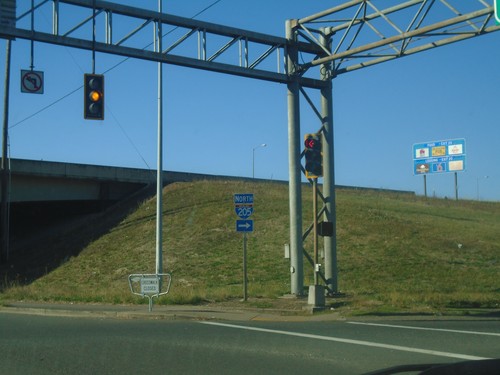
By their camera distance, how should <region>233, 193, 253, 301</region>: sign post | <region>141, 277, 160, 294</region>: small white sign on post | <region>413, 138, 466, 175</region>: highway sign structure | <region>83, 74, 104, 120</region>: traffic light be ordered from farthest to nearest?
<region>413, 138, 466, 175</region>: highway sign structure
<region>233, 193, 253, 301</region>: sign post
<region>141, 277, 160, 294</region>: small white sign on post
<region>83, 74, 104, 120</region>: traffic light

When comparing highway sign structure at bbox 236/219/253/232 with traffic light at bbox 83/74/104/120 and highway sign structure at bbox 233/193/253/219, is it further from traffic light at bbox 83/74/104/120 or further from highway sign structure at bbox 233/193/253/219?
traffic light at bbox 83/74/104/120

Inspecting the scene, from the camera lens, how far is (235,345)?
11.5 meters

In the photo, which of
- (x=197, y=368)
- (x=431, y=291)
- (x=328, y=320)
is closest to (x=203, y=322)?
(x=328, y=320)

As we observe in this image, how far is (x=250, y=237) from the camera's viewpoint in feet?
110

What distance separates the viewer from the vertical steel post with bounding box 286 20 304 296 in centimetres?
1992

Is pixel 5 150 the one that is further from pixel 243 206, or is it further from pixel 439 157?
pixel 439 157

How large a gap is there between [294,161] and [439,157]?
41840 mm

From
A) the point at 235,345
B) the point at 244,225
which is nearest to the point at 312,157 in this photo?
the point at 244,225

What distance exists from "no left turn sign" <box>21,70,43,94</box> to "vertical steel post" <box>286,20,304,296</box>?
25.0 ft

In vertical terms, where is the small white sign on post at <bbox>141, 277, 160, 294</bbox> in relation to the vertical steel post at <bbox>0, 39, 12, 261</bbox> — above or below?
below

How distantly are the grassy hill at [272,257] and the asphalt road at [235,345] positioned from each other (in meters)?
3.78

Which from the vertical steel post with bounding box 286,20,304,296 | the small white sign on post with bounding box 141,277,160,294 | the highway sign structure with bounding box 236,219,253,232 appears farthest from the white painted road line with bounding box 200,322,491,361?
the vertical steel post with bounding box 286,20,304,296

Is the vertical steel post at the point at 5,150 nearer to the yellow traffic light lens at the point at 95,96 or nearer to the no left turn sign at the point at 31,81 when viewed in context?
the no left turn sign at the point at 31,81

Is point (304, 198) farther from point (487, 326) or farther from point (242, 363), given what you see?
point (242, 363)
